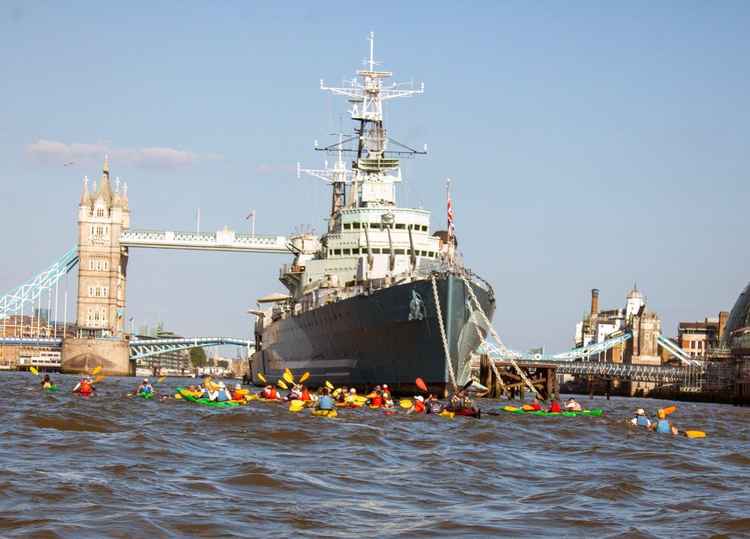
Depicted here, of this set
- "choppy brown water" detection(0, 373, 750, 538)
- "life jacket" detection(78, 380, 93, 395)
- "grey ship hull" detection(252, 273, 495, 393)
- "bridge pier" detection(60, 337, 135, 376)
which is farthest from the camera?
"bridge pier" detection(60, 337, 135, 376)

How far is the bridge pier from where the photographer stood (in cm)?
14850

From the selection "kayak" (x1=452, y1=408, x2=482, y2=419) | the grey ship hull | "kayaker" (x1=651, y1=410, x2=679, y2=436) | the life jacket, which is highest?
the grey ship hull

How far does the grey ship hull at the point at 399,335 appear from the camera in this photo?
180ft

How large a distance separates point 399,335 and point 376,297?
2.14m

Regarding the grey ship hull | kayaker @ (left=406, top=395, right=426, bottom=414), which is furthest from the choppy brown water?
the grey ship hull

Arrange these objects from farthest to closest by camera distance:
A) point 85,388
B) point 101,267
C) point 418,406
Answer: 1. point 101,267
2. point 85,388
3. point 418,406

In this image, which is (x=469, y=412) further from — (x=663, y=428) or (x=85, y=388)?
(x=85, y=388)

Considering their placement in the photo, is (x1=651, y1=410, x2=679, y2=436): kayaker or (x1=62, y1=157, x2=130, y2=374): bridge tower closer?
(x1=651, y1=410, x2=679, y2=436): kayaker

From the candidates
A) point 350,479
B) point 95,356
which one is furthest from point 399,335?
point 95,356

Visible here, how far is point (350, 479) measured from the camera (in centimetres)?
2752

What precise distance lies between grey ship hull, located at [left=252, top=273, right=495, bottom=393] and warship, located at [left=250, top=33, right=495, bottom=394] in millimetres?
54

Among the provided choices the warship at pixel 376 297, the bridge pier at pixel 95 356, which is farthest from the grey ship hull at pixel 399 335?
the bridge pier at pixel 95 356

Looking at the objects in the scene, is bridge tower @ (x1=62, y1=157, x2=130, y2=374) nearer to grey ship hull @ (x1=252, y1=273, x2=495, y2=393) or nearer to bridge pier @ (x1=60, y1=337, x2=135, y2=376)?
bridge pier @ (x1=60, y1=337, x2=135, y2=376)

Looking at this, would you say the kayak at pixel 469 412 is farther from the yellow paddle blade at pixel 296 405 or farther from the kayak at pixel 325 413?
the yellow paddle blade at pixel 296 405
